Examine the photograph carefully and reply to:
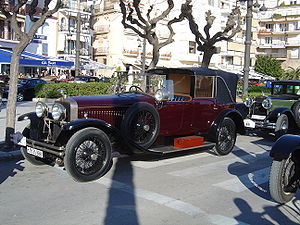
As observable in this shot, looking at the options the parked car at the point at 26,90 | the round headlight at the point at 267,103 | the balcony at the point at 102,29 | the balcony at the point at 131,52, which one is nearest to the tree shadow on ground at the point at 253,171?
the round headlight at the point at 267,103

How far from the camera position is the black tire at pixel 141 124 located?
680cm

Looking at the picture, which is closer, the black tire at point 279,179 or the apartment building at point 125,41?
the black tire at point 279,179

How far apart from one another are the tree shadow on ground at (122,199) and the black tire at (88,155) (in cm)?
37

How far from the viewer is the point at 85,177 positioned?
20.2ft

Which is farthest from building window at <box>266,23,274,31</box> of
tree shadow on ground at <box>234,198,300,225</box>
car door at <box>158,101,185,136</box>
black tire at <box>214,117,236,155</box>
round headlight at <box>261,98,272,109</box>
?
tree shadow on ground at <box>234,198,300,225</box>

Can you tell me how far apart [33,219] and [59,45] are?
4002cm

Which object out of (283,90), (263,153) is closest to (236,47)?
(283,90)

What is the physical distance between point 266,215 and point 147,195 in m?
1.71

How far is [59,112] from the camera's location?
6.41m

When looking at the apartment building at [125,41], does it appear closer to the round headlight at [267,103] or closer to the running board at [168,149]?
the round headlight at [267,103]

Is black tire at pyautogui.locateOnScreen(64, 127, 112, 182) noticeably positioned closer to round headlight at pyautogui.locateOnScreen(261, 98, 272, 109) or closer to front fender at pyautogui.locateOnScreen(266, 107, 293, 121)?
front fender at pyautogui.locateOnScreen(266, 107, 293, 121)

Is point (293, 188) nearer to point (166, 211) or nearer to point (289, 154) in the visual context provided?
point (289, 154)

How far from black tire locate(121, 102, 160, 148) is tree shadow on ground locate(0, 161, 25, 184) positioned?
2.12 metres

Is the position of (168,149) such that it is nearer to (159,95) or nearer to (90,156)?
(159,95)
